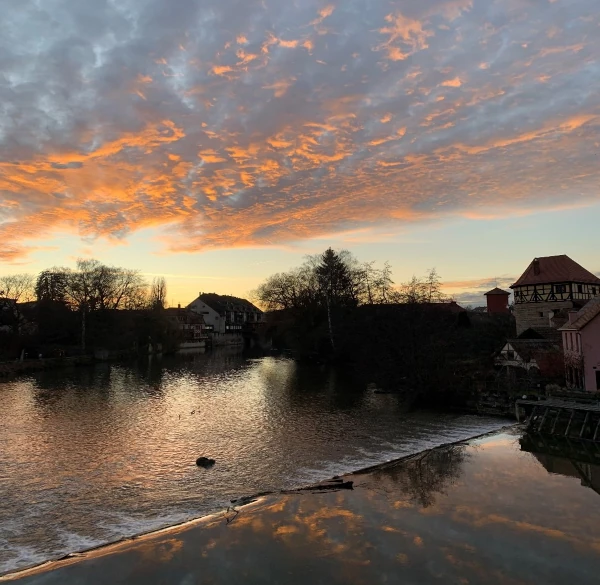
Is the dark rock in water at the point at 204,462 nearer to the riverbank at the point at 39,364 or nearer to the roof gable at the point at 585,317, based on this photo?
the roof gable at the point at 585,317

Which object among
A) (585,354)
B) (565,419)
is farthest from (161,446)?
(585,354)

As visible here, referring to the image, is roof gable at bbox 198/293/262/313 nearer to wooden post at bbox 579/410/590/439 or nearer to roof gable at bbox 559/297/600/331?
roof gable at bbox 559/297/600/331

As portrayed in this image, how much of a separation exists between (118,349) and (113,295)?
36.5ft

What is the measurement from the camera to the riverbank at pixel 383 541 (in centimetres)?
973

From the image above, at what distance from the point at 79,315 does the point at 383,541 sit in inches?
2299

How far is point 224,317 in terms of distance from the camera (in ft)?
359

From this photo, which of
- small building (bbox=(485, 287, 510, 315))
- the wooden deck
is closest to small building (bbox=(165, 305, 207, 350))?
small building (bbox=(485, 287, 510, 315))

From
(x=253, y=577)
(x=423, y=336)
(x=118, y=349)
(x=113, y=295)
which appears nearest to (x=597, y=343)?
(x=423, y=336)

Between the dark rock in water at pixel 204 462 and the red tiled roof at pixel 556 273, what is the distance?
3549 centimetres

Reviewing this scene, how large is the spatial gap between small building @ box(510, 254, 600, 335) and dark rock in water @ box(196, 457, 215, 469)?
107 ft

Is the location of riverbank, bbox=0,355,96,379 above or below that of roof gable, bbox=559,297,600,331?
below

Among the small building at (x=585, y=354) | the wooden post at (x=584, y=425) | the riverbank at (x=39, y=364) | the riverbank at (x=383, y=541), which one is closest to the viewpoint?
the riverbank at (x=383, y=541)

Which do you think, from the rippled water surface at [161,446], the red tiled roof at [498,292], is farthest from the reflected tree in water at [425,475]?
the red tiled roof at [498,292]

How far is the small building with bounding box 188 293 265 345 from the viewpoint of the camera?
105500mm
